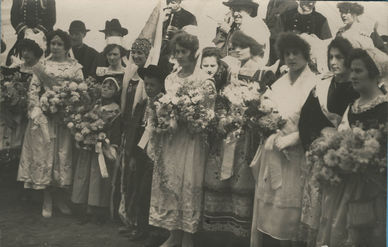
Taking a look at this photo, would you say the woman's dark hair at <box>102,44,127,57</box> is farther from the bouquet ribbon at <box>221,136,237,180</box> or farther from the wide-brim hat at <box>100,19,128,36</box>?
the bouquet ribbon at <box>221,136,237,180</box>

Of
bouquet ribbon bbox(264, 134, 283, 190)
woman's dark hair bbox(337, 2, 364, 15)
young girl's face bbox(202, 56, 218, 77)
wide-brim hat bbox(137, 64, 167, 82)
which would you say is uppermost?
woman's dark hair bbox(337, 2, 364, 15)

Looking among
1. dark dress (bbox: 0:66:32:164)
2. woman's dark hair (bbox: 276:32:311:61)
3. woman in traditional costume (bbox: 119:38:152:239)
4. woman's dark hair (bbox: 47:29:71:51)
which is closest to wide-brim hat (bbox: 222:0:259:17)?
woman's dark hair (bbox: 276:32:311:61)

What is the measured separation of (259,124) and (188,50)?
957 millimetres

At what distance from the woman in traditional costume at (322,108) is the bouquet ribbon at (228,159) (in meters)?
0.62

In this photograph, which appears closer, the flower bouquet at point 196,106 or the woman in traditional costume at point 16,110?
the flower bouquet at point 196,106

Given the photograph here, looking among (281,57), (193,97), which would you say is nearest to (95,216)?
(193,97)

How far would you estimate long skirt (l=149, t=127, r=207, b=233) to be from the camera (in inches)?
183

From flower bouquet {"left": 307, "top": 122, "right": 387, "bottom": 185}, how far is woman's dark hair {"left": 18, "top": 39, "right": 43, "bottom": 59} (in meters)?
2.91

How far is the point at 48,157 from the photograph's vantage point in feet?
16.9

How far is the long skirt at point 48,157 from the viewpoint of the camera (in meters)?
5.13

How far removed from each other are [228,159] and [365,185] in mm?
1176

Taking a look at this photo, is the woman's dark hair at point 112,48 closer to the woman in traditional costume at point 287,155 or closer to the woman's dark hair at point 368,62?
the woman in traditional costume at point 287,155

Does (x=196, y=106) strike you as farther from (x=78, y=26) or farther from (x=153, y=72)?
(x=78, y=26)

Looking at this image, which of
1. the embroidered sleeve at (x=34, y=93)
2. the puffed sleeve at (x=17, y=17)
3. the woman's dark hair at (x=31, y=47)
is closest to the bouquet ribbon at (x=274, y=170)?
the embroidered sleeve at (x=34, y=93)
